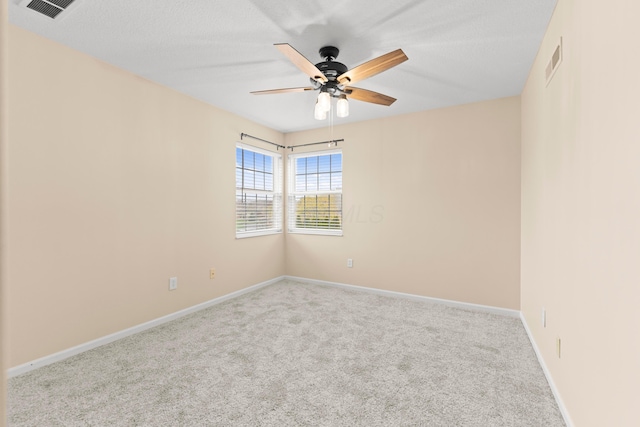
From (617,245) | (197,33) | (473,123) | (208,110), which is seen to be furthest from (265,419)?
(473,123)

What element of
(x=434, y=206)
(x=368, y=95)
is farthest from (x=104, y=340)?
(x=434, y=206)

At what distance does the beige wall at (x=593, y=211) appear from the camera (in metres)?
1.04

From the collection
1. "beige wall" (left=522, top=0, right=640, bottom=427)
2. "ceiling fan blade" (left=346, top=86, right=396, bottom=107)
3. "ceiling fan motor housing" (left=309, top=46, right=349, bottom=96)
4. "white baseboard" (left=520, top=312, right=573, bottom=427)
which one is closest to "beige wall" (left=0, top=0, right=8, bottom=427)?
"beige wall" (left=522, top=0, right=640, bottom=427)

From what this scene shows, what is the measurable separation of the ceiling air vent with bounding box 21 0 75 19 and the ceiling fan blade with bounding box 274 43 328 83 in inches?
53.8

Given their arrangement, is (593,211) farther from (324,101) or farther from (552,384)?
(324,101)

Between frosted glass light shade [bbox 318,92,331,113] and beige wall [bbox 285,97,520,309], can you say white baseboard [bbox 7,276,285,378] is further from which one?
frosted glass light shade [bbox 318,92,331,113]

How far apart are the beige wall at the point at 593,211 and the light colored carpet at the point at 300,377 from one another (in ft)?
1.58

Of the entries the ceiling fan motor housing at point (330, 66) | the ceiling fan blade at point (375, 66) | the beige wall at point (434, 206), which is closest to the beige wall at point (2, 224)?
the ceiling fan blade at point (375, 66)

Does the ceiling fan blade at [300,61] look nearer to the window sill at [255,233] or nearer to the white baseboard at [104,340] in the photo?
the window sill at [255,233]

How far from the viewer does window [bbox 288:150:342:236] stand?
15.0ft

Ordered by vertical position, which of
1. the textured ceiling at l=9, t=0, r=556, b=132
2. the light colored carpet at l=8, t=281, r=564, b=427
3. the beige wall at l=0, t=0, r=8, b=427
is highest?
the textured ceiling at l=9, t=0, r=556, b=132

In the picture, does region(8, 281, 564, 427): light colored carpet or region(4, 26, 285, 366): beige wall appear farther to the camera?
region(4, 26, 285, 366): beige wall

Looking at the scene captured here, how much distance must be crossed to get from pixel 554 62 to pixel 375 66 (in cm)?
116

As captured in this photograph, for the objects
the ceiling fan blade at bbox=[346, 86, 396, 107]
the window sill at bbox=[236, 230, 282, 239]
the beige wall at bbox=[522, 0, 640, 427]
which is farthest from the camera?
the window sill at bbox=[236, 230, 282, 239]
